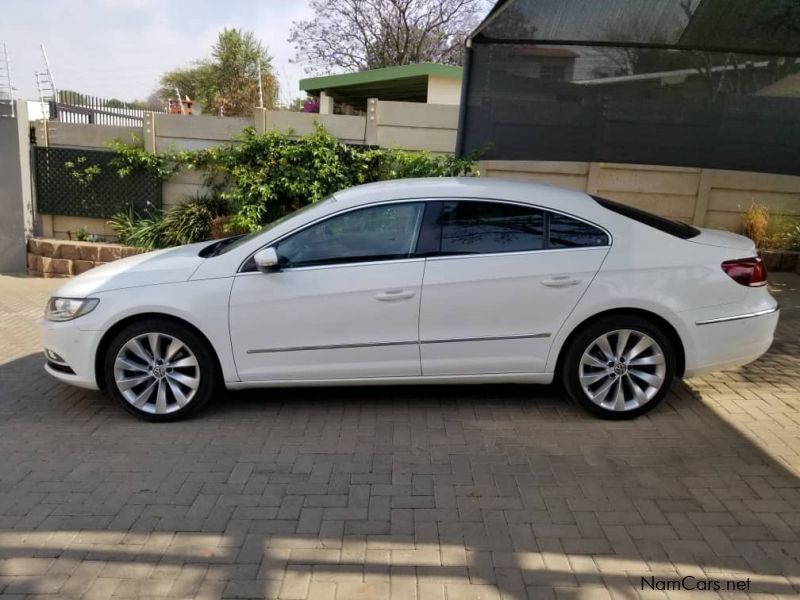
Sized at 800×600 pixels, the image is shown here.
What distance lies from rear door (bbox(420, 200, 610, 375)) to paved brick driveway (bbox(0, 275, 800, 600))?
486 millimetres

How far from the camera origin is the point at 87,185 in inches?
368

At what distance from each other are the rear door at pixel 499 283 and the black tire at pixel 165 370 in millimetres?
1479

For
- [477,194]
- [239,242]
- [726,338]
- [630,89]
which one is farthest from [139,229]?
[726,338]

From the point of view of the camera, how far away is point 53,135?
9438 millimetres

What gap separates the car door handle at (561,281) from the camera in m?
4.11

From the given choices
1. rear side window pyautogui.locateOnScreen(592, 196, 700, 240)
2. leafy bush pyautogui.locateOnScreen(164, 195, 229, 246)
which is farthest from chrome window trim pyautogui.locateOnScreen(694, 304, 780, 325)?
leafy bush pyautogui.locateOnScreen(164, 195, 229, 246)

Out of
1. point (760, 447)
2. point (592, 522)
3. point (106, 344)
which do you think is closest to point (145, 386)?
point (106, 344)

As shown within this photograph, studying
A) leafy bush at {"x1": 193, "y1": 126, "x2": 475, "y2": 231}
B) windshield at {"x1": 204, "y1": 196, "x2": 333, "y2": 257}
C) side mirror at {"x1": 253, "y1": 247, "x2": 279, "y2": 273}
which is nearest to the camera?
side mirror at {"x1": 253, "y1": 247, "x2": 279, "y2": 273}

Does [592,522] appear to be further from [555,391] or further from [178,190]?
[178,190]

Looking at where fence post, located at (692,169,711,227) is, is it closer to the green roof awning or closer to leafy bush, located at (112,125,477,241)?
leafy bush, located at (112,125,477,241)

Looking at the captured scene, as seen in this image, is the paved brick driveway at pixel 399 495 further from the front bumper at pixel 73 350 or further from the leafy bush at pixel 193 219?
the leafy bush at pixel 193 219

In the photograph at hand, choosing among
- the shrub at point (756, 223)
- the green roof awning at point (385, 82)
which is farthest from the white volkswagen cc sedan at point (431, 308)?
the green roof awning at point (385, 82)

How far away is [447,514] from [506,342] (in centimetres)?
137

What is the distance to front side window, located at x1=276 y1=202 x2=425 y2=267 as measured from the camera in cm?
421
